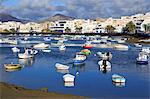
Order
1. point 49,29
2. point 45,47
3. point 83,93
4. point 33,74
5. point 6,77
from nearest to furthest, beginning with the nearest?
1. point 83,93
2. point 6,77
3. point 33,74
4. point 45,47
5. point 49,29

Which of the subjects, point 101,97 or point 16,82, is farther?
Result: point 16,82

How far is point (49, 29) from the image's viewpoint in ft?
368

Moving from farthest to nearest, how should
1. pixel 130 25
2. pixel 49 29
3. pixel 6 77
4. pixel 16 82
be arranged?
pixel 49 29, pixel 130 25, pixel 6 77, pixel 16 82

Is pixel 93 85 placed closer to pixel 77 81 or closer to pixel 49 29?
pixel 77 81

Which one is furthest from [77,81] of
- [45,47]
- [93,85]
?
[45,47]

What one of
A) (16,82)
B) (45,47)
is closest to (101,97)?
(16,82)

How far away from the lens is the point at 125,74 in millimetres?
16875

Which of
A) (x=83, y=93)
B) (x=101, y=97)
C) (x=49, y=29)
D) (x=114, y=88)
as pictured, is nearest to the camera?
(x=101, y=97)

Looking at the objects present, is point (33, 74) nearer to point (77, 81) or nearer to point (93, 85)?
point (77, 81)

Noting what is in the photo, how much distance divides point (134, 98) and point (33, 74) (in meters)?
6.76

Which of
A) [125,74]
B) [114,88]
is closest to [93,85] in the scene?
[114,88]

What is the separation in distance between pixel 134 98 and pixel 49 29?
10198 centimetres

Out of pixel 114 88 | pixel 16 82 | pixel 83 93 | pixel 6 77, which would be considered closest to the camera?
pixel 83 93

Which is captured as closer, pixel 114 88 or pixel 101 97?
pixel 101 97
